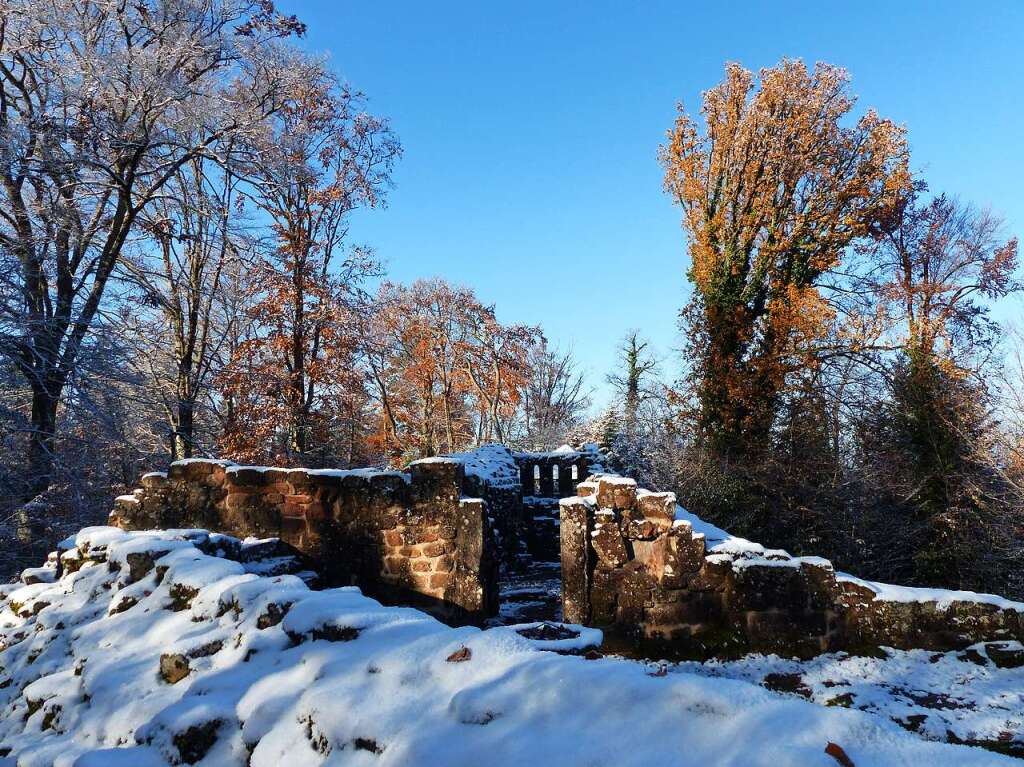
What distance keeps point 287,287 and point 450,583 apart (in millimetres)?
11165

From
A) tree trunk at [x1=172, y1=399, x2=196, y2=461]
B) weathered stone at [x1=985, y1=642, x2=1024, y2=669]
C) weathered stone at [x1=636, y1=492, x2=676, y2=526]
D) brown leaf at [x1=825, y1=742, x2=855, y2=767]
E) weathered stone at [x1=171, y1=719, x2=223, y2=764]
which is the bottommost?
weathered stone at [x1=985, y1=642, x2=1024, y2=669]

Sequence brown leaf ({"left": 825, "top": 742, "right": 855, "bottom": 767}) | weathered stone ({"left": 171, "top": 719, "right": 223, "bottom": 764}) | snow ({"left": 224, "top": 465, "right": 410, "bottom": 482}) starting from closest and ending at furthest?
brown leaf ({"left": 825, "top": 742, "right": 855, "bottom": 767})
weathered stone ({"left": 171, "top": 719, "right": 223, "bottom": 764})
snow ({"left": 224, "top": 465, "right": 410, "bottom": 482})

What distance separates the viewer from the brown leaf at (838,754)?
4.46 ft

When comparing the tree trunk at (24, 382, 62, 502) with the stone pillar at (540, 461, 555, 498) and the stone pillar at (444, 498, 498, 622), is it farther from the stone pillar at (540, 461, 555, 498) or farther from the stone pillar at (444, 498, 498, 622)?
the stone pillar at (540, 461, 555, 498)

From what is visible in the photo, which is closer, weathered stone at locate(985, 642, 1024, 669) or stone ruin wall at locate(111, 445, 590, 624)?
weathered stone at locate(985, 642, 1024, 669)

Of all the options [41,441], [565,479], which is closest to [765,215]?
[565,479]

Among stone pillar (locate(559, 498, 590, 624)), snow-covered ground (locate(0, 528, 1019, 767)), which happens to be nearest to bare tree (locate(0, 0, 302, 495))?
snow-covered ground (locate(0, 528, 1019, 767))

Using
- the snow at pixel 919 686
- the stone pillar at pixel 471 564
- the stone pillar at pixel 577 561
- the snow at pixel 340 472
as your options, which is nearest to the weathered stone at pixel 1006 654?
the snow at pixel 919 686

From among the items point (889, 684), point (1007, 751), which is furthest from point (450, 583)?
point (1007, 751)

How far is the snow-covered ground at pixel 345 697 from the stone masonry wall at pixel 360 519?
198cm

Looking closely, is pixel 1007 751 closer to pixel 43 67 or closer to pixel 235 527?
pixel 235 527

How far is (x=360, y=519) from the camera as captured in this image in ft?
21.4

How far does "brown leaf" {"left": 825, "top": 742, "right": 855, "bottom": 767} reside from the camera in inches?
53.5

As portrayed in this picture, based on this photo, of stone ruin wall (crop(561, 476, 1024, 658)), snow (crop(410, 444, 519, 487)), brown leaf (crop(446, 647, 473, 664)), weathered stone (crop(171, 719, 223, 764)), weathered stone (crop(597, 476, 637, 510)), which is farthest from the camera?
snow (crop(410, 444, 519, 487))
